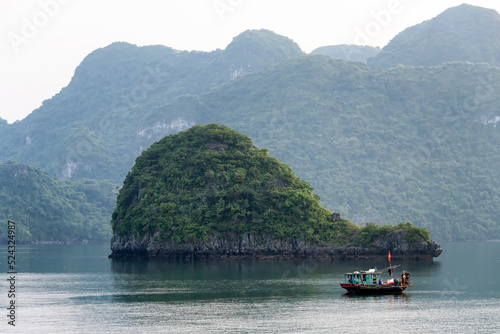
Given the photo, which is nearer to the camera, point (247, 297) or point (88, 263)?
point (247, 297)

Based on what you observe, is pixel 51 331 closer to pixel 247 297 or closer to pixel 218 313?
pixel 218 313

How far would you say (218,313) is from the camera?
6088cm

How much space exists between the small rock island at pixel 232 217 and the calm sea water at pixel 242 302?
21.5m

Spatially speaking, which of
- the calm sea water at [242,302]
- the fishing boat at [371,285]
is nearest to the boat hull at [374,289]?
the fishing boat at [371,285]

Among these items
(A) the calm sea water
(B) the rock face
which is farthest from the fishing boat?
(B) the rock face

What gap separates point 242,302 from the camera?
67.1 meters

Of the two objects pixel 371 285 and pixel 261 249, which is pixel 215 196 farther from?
pixel 371 285

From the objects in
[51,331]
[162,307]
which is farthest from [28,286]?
[51,331]

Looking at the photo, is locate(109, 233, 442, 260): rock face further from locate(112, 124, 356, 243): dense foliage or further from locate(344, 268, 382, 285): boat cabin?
locate(344, 268, 382, 285): boat cabin

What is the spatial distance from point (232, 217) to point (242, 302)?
207ft

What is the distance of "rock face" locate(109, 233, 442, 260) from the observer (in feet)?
413

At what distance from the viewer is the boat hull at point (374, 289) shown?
74.6 m

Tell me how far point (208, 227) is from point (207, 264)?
44.3 feet

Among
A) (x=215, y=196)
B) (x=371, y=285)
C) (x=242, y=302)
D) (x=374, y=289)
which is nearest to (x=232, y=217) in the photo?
(x=215, y=196)
